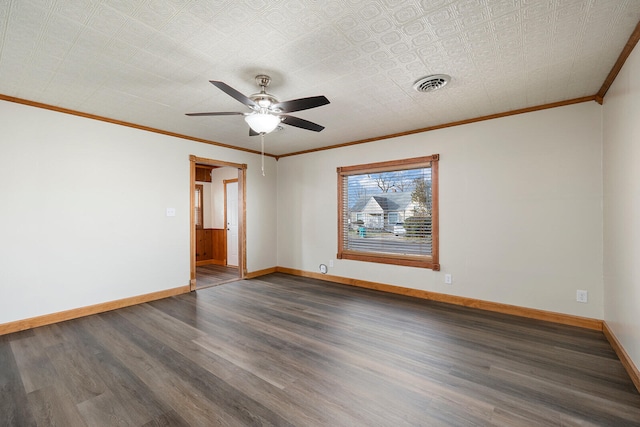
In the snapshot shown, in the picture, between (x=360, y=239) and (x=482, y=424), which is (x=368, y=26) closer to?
(x=482, y=424)

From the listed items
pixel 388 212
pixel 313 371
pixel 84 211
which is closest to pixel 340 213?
pixel 388 212

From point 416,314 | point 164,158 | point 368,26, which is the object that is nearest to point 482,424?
point 416,314

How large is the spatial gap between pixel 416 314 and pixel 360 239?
1.75 metres

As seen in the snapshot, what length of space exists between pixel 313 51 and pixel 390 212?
9.73 feet

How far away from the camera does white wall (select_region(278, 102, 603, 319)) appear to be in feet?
10.1

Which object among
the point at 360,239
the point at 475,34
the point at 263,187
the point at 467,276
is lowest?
the point at 467,276

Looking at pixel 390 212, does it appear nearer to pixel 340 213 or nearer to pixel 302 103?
pixel 340 213

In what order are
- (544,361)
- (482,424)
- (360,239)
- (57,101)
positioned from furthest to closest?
(360,239) < (57,101) < (544,361) < (482,424)

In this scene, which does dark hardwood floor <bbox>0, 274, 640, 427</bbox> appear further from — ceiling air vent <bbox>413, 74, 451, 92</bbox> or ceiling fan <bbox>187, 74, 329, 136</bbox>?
ceiling air vent <bbox>413, 74, 451, 92</bbox>

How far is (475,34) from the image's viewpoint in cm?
199

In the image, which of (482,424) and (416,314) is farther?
(416,314)

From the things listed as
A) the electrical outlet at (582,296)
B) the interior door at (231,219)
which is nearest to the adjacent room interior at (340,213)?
the electrical outlet at (582,296)

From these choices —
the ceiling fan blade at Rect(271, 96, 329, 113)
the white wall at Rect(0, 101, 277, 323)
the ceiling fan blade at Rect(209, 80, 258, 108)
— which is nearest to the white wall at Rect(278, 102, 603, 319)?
the ceiling fan blade at Rect(271, 96, 329, 113)

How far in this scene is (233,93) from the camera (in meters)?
2.15
